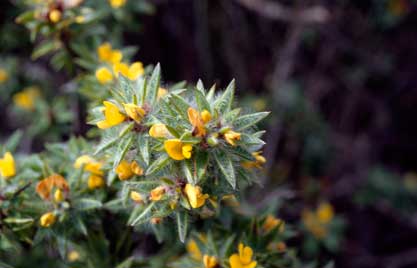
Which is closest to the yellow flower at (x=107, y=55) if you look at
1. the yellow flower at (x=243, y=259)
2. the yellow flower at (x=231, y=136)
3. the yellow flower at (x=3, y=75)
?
the yellow flower at (x=231, y=136)

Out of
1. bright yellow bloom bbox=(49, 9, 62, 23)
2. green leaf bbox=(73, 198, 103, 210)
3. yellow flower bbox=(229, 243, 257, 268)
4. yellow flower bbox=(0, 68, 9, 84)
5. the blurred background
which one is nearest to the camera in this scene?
yellow flower bbox=(229, 243, 257, 268)

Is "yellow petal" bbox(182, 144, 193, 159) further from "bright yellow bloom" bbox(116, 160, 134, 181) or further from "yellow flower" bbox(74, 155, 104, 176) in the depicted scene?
"yellow flower" bbox(74, 155, 104, 176)

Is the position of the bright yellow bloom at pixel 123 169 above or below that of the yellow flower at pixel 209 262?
above

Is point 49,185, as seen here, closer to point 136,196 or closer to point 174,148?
point 136,196

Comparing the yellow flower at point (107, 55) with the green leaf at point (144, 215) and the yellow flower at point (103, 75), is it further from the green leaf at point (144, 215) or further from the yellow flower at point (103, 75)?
the green leaf at point (144, 215)

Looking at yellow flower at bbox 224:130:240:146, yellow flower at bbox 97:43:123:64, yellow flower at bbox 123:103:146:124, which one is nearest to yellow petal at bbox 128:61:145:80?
yellow flower at bbox 97:43:123:64

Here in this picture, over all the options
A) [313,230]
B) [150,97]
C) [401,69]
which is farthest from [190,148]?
[401,69]
